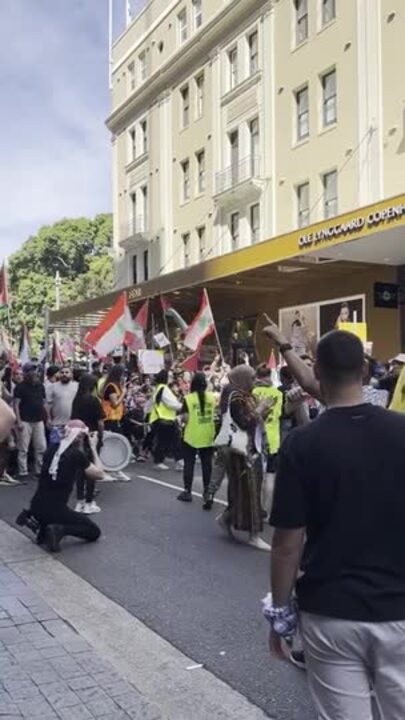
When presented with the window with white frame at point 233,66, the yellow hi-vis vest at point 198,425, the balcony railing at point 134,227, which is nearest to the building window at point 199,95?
the window with white frame at point 233,66

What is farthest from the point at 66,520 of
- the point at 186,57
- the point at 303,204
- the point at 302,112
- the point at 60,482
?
the point at 186,57

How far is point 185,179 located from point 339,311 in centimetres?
1236

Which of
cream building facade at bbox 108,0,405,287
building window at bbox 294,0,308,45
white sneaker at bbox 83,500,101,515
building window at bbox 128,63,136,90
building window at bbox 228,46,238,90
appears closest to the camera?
white sneaker at bbox 83,500,101,515

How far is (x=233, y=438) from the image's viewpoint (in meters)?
7.61

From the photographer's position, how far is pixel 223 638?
4898 mm

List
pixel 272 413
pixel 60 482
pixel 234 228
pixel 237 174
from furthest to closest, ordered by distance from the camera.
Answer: pixel 234 228, pixel 237 174, pixel 272 413, pixel 60 482

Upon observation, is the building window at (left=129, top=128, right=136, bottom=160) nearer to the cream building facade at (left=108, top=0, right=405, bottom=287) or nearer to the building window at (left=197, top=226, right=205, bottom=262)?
the cream building facade at (left=108, top=0, right=405, bottom=287)

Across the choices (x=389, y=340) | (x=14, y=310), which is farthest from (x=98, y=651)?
(x=14, y=310)

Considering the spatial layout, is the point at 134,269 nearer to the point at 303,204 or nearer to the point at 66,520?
the point at 303,204

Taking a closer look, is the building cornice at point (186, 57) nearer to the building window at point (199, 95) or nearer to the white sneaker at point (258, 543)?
the building window at point (199, 95)

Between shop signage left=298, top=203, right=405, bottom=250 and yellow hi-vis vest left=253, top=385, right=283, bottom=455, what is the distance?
7337 millimetres

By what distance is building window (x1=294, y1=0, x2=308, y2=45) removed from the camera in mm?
23719

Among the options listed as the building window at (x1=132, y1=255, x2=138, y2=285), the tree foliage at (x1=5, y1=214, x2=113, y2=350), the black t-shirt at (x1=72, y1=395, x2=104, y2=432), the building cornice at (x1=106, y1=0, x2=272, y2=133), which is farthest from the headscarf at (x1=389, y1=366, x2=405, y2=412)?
the tree foliage at (x1=5, y1=214, x2=113, y2=350)

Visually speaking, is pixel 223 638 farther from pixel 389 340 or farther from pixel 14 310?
pixel 14 310
